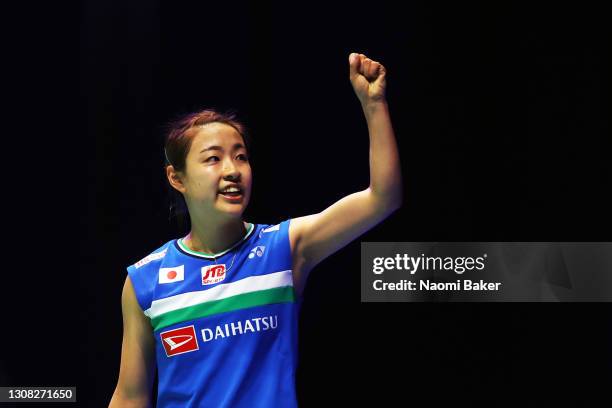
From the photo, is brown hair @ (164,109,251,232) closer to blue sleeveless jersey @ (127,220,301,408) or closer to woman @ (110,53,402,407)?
woman @ (110,53,402,407)

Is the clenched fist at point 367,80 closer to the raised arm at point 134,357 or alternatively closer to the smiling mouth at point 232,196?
the smiling mouth at point 232,196

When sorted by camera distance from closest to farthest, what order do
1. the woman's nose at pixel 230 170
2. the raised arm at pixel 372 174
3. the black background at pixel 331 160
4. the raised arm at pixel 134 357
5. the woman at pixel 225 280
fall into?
the raised arm at pixel 372 174
the woman at pixel 225 280
the woman's nose at pixel 230 170
the raised arm at pixel 134 357
the black background at pixel 331 160

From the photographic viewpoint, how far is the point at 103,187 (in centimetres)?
→ 331

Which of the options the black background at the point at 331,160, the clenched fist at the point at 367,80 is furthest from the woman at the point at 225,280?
the black background at the point at 331,160

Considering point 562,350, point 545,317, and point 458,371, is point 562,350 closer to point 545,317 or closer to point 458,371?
point 545,317

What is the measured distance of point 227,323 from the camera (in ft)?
7.55

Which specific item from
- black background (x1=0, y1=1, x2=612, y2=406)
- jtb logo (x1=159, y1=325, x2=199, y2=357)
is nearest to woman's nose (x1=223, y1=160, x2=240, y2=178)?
jtb logo (x1=159, y1=325, x2=199, y2=357)

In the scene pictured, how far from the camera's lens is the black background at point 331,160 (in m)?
3.11

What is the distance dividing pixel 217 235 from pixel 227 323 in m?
0.27

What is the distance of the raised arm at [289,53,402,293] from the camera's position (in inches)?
83.2

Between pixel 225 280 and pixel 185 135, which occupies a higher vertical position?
pixel 185 135

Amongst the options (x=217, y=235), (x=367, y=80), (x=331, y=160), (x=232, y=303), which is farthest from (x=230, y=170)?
(x=331, y=160)

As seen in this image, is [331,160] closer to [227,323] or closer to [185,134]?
[185,134]

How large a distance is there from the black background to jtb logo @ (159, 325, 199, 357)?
0.89 meters
